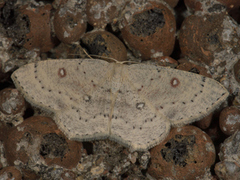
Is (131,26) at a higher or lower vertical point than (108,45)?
higher

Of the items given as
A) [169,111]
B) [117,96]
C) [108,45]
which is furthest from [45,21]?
[169,111]

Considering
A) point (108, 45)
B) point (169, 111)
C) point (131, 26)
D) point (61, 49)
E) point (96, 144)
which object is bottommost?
point (96, 144)

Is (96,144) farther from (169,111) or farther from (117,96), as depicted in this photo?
(169,111)

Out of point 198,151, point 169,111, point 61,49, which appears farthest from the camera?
point 61,49

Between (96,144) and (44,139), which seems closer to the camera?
(44,139)

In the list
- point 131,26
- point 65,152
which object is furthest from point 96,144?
point 131,26

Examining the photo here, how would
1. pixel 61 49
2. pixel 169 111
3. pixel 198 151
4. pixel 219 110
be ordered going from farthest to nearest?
pixel 61 49, pixel 219 110, pixel 169 111, pixel 198 151
